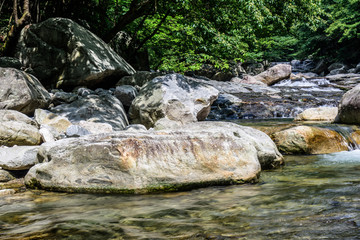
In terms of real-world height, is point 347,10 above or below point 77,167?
above

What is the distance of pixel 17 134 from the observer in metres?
4.56

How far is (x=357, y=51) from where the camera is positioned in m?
31.1

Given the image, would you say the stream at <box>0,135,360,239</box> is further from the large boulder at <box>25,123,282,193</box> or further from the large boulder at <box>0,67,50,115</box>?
the large boulder at <box>0,67,50,115</box>

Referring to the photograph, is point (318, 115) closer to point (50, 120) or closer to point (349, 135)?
point (349, 135)

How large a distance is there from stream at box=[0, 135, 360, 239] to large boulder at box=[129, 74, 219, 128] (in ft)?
14.1

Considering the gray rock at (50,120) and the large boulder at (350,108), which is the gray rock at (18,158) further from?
the large boulder at (350,108)

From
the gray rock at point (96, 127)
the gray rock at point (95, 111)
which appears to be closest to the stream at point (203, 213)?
the gray rock at point (96, 127)

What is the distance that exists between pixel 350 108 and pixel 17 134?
24.0 ft

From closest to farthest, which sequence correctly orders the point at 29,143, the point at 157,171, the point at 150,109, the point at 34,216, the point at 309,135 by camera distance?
the point at 34,216
the point at 157,171
the point at 29,143
the point at 309,135
the point at 150,109

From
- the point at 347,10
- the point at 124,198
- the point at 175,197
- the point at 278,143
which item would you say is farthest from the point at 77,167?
the point at 347,10

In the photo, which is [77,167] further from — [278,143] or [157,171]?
[278,143]

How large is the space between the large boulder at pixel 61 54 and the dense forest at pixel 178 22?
88cm

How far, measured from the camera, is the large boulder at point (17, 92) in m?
6.17

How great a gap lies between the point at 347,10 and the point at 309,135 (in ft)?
91.3
